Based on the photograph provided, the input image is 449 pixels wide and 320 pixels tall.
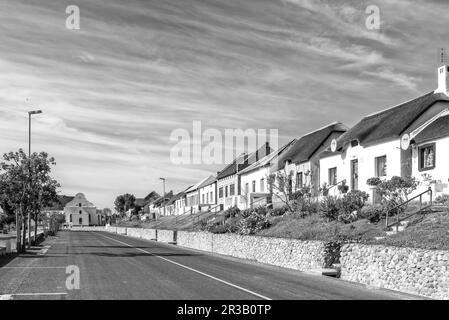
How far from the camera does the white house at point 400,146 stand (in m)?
27.1

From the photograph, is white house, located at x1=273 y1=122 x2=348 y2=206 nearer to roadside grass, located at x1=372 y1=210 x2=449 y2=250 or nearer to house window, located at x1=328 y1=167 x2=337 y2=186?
house window, located at x1=328 y1=167 x2=337 y2=186

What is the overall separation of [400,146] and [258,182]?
25372mm

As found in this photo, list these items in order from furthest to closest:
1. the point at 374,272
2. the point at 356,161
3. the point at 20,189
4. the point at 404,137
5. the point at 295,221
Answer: the point at 20,189
the point at 356,161
the point at 295,221
the point at 404,137
the point at 374,272

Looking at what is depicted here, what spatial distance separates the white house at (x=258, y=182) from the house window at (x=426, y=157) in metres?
18.2

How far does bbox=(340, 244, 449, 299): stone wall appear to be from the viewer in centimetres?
1492

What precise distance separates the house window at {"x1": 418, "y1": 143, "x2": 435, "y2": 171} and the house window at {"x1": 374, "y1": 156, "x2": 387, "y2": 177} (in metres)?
3.05

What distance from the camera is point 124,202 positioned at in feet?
544

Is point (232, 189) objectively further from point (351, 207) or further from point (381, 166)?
point (351, 207)

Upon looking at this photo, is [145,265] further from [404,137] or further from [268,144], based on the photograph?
[268,144]

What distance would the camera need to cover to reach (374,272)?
18.0m

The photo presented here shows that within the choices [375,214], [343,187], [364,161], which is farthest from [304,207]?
[375,214]

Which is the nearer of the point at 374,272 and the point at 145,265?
the point at 374,272
